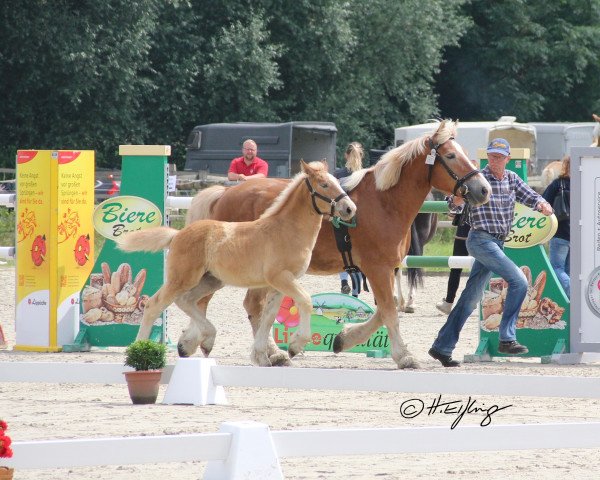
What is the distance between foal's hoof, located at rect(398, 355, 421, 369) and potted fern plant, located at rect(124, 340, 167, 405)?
2253 millimetres

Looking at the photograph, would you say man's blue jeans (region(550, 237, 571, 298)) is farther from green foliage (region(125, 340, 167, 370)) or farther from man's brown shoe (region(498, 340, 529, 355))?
green foliage (region(125, 340, 167, 370))

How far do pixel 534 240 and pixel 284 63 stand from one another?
25522 millimetres

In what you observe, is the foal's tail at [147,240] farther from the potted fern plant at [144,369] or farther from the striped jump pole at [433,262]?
the striped jump pole at [433,262]

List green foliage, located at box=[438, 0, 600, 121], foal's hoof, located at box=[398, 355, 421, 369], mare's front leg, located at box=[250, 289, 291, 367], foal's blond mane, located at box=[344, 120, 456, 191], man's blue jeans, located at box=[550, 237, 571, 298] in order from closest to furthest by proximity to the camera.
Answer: mare's front leg, located at box=[250, 289, 291, 367], foal's hoof, located at box=[398, 355, 421, 369], foal's blond mane, located at box=[344, 120, 456, 191], man's blue jeans, located at box=[550, 237, 571, 298], green foliage, located at box=[438, 0, 600, 121]

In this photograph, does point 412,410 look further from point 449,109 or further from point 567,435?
point 449,109

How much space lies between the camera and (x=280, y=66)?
35.5 m

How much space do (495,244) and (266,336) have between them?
1832mm

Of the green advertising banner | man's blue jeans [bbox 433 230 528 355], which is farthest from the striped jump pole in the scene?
man's blue jeans [bbox 433 230 528 355]

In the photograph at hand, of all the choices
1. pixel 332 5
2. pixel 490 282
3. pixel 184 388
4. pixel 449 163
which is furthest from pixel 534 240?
pixel 332 5

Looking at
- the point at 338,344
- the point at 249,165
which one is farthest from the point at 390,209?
the point at 249,165

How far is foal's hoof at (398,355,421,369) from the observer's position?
9539 millimetres

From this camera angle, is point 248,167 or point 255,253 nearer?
point 255,253

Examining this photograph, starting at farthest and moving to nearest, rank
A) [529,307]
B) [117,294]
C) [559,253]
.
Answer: [559,253] → [117,294] → [529,307]

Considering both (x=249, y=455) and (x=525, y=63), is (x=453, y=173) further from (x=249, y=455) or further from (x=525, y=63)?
(x=525, y=63)
